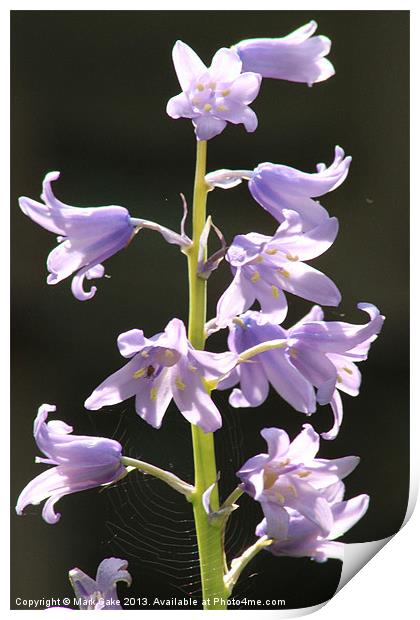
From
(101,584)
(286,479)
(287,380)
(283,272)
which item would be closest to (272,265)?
(283,272)

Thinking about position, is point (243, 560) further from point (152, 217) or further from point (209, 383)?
point (152, 217)

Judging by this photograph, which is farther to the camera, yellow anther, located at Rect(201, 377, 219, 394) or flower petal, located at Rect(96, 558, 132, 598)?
flower petal, located at Rect(96, 558, 132, 598)

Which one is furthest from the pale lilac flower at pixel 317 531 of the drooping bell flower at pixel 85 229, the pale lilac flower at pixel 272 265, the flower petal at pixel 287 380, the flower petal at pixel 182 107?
the flower petal at pixel 182 107

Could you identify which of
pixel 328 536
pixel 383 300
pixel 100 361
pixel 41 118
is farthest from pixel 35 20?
pixel 328 536

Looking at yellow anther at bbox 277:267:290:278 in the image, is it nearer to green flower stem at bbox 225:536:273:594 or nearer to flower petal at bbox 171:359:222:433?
flower petal at bbox 171:359:222:433

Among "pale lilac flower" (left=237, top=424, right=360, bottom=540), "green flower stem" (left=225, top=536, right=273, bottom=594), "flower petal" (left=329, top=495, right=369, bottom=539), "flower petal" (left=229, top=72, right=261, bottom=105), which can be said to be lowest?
"green flower stem" (left=225, top=536, right=273, bottom=594)

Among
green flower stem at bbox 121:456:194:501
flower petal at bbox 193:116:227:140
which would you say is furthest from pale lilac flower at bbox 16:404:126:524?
flower petal at bbox 193:116:227:140
